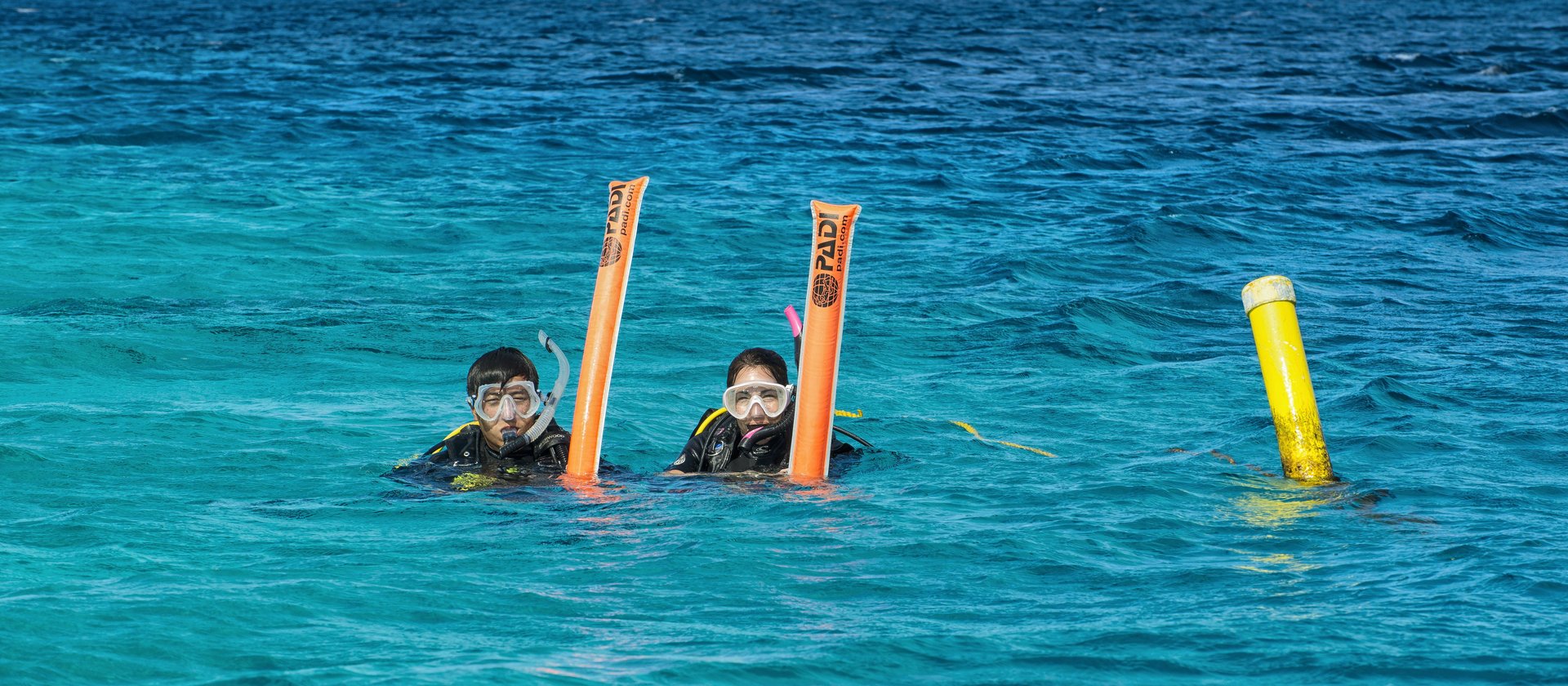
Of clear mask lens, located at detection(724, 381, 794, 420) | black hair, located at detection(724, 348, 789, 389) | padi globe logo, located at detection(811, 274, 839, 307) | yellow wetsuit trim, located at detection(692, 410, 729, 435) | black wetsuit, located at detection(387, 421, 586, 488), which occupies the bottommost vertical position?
black wetsuit, located at detection(387, 421, 586, 488)

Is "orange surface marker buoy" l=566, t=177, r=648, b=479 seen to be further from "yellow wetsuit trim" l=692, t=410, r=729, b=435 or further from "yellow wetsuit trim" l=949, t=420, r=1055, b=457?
"yellow wetsuit trim" l=949, t=420, r=1055, b=457

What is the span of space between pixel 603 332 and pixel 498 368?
0.75 metres

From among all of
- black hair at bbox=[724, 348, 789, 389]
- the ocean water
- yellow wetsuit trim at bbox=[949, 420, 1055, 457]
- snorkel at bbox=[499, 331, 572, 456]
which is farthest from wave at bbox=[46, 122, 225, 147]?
black hair at bbox=[724, 348, 789, 389]

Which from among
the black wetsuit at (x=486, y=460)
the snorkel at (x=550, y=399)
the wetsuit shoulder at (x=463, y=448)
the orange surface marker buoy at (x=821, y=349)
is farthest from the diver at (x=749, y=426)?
the wetsuit shoulder at (x=463, y=448)

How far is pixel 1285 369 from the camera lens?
8414mm

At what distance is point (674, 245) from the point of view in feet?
57.1

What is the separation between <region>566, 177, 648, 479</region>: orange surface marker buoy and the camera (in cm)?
895

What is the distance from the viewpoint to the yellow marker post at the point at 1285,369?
834 cm

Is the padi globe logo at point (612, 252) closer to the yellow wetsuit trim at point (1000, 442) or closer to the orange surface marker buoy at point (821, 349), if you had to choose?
the orange surface marker buoy at point (821, 349)

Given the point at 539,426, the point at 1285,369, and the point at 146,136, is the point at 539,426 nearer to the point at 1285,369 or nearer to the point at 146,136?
the point at 1285,369

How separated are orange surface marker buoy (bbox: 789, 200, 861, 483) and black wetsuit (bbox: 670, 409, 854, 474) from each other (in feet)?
0.62

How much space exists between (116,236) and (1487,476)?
13566 millimetres

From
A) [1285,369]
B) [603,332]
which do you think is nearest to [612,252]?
[603,332]

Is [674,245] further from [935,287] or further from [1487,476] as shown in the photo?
[1487,476]
